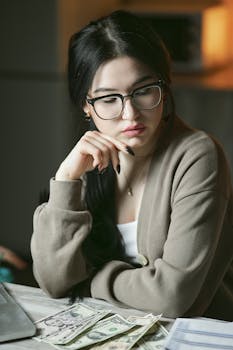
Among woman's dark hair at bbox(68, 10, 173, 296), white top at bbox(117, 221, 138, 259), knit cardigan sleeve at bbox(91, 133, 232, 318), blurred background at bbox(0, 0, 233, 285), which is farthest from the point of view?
blurred background at bbox(0, 0, 233, 285)

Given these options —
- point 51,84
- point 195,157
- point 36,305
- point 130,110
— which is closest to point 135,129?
point 130,110

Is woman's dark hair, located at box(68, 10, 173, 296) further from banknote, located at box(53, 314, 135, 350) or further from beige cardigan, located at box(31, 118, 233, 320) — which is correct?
banknote, located at box(53, 314, 135, 350)

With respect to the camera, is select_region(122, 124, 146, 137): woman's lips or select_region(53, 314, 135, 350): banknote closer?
select_region(53, 314, 135, 350): banknote

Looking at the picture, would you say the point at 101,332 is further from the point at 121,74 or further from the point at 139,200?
the point at 121,74

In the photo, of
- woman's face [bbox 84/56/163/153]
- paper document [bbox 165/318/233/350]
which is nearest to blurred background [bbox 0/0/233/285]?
woman's face [bbox 84/56/163/153]

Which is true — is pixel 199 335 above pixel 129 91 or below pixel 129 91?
below

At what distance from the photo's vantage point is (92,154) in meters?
1.79

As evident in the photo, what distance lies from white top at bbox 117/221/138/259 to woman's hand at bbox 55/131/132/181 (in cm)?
16

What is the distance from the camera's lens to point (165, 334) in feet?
4.93

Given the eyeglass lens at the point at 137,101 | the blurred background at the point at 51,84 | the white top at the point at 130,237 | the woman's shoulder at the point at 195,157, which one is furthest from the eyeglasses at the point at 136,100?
the blurred background at the point at 51,84

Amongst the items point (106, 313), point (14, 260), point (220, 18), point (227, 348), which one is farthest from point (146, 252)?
point (220, 18)

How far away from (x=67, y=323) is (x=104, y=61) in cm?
62

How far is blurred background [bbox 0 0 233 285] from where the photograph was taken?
3428 mm

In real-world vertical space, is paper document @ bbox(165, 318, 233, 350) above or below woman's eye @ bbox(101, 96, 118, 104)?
below
